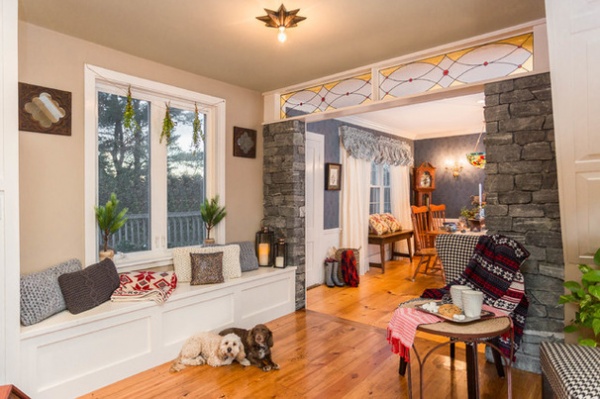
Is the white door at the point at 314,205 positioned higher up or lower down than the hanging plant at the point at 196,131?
lower down

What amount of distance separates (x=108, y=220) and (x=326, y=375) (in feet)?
6.80

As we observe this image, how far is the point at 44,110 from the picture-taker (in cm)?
266

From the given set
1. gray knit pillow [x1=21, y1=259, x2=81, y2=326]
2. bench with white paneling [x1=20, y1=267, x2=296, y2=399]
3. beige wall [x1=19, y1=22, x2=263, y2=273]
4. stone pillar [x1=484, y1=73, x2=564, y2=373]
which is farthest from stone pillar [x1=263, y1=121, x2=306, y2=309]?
gray knit pillow [x1=21, y1=259, x2=81, y2=326]

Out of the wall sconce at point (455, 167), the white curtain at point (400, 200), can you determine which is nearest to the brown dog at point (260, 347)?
the white curtain at point (400, 200)

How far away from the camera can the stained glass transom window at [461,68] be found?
263 centimetres

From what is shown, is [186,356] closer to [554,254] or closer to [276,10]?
[276,10]

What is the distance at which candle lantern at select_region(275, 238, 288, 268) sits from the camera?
399 centimetres

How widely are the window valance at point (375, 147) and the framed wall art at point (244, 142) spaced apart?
1919 millimetres

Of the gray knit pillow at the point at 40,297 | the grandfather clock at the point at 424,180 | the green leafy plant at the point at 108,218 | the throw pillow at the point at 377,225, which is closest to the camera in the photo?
the gray knit pillow at the point at 40,297

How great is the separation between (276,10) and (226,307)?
8.18 feet

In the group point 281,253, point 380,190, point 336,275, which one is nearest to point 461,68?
point 281,253

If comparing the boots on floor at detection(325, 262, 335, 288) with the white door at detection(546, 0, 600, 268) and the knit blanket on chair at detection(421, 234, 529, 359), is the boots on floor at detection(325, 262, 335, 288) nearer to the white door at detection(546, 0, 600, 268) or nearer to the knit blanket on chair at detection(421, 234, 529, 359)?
the knit blanket on chair at detection(421, 234, 529, 359)

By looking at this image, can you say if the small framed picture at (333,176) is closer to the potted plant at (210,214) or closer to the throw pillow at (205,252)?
the potted plant at (210,214)

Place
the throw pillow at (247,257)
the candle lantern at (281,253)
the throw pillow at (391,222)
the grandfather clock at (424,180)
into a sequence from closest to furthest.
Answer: the throw pillow at (247,257) → the candle lantern at (281,253) → the throw pillow at (391,222) → the grandfather clock at (424,180)
